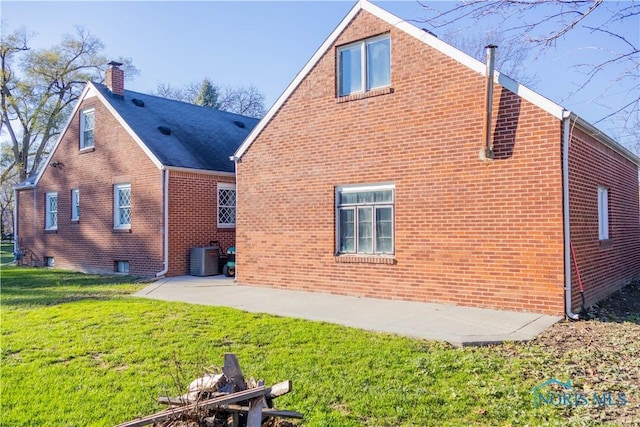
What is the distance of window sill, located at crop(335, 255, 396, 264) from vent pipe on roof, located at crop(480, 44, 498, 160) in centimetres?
276

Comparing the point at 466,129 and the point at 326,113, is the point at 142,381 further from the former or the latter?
the point at 326,113

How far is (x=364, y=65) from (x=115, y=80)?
11184 mm

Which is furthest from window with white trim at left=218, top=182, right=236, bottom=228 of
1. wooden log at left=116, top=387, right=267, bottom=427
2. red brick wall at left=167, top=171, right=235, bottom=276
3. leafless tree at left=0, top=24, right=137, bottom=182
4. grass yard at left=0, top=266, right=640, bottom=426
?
leafless tree at left=0, top=24, right=137, bottom=182

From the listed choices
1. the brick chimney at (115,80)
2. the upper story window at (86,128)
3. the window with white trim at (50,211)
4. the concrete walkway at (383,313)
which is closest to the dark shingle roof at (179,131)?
the brick chimney at (115,80)

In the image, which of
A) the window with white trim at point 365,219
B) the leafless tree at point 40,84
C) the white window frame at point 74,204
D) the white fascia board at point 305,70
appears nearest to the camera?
the window with white trim at point 365,219

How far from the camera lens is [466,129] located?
879 cm

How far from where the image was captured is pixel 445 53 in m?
9.10

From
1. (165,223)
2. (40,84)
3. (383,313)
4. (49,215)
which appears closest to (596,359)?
(383,313)

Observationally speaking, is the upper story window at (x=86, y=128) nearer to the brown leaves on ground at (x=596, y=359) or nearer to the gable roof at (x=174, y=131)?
the gable roof at (x=174, y=131)

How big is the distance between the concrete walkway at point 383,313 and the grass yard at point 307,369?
382mm

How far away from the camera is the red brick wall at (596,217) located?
27.4 feet

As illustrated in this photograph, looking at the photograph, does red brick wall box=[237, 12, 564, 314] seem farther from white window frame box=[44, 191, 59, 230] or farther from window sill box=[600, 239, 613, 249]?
white window frame box=[44, 191, 59, 230]

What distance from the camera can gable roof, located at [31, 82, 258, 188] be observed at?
49.3ft

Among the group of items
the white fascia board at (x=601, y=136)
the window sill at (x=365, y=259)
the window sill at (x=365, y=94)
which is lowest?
the window sill at (x=365, y=259)
